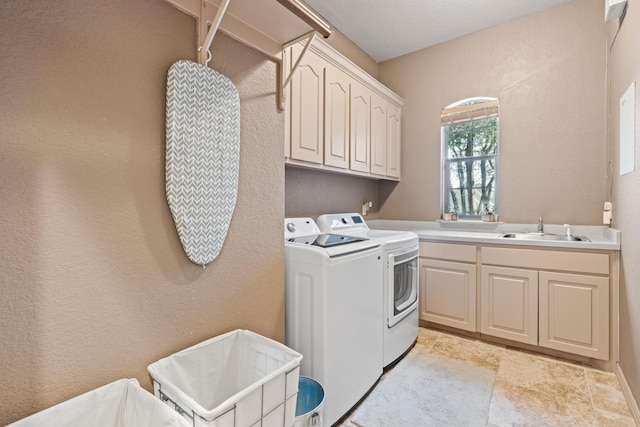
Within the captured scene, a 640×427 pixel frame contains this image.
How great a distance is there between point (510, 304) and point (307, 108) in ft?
7.20

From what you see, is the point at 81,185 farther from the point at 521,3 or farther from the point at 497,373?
the point at 521,3

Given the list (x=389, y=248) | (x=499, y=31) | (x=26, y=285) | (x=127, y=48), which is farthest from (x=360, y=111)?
(x=26, y=285)

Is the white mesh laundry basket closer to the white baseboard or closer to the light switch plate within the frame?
the white baseboard

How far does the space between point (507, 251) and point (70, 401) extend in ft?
8.80

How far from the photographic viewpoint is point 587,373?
6.78ft

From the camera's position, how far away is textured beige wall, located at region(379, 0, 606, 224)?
98.3 inches

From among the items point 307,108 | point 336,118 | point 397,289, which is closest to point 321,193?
point 336,118

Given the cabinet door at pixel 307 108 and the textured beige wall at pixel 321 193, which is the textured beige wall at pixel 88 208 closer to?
the cabinet door at pixel 307 108

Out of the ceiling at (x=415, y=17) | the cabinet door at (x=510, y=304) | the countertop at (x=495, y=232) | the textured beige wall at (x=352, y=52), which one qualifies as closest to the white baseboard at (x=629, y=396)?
the cabinet door at (x=510, y=304)

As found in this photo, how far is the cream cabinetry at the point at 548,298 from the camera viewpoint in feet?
6.84

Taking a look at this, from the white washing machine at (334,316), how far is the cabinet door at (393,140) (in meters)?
1.68

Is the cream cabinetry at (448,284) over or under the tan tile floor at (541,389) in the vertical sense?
over

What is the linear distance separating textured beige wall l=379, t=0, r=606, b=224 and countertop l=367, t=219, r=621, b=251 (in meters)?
0.08

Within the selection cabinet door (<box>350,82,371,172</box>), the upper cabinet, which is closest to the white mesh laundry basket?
the upper cabinet
